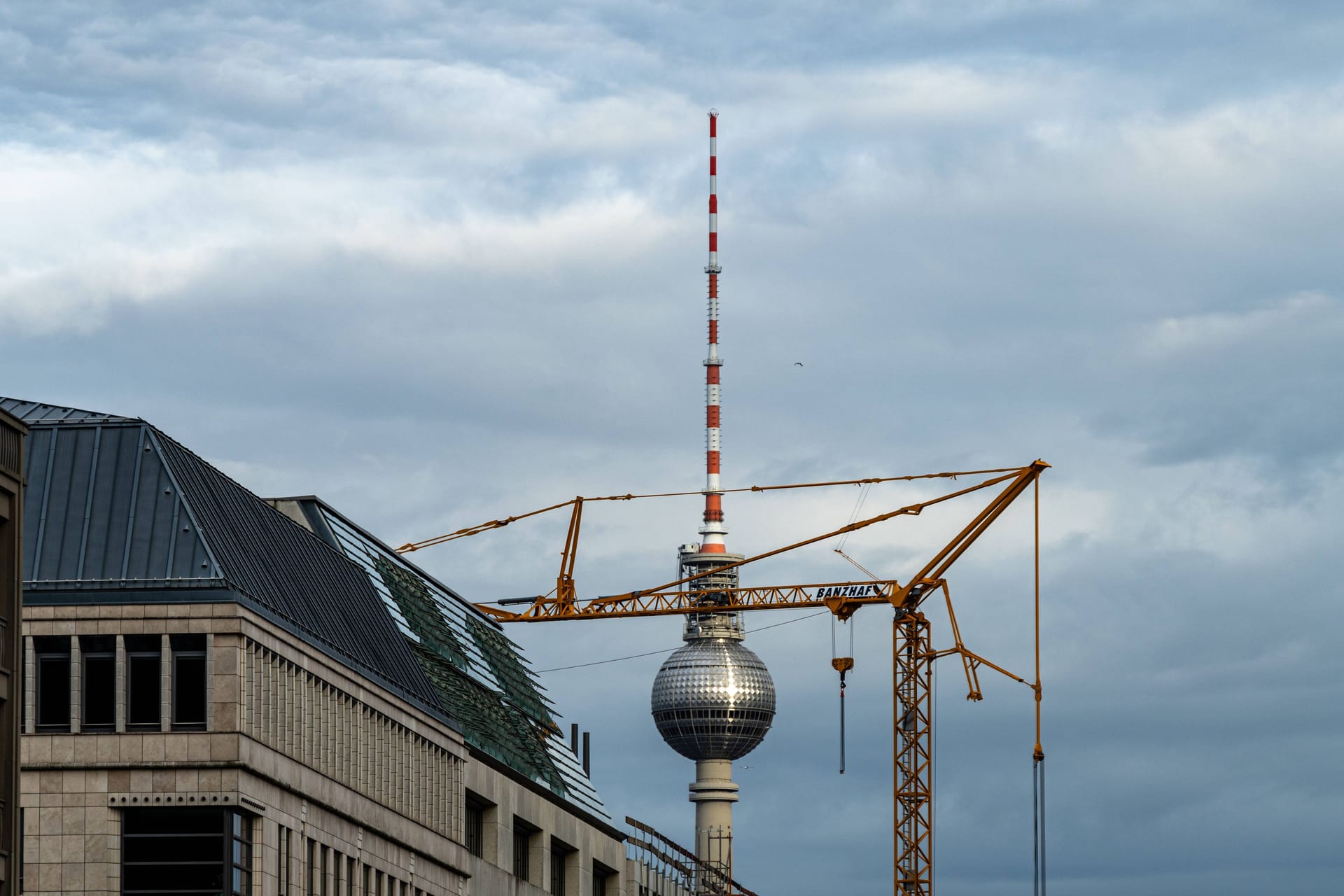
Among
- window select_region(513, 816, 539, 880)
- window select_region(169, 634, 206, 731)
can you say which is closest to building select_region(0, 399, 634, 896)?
window select_region(169, 634, 206, 731)

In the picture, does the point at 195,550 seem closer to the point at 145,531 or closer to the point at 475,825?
the point at 145,531

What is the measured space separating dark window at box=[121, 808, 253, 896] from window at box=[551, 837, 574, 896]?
3416 centimetres

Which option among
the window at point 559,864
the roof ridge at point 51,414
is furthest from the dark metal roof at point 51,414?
the window at point 559,864

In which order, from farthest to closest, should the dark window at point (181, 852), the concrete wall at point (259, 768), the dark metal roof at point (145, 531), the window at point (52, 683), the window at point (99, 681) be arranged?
the dark metal roof at point (145, 531) → the window at point (99, 681) → the window at point (52, 683) → the dark window at point (181, 852) → the concrete wall at point (259, 768)

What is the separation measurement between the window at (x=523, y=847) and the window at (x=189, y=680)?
1135 inches

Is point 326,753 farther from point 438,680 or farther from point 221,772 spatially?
point 438,680

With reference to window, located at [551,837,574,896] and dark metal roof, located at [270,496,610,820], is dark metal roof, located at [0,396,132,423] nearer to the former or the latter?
dark metal roof, located at [270,496,610,820]

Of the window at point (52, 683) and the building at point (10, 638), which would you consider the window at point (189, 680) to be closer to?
the window at point (52, 683)

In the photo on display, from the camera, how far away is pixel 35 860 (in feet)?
229

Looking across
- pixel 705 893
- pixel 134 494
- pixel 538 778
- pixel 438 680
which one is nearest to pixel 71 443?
pixel 134 494

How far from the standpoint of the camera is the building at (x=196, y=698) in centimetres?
7062

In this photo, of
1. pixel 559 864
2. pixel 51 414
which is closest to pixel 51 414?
pixel 51 414

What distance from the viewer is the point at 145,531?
74.1 metres

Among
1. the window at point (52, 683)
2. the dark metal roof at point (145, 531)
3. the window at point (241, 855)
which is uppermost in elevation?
the dark metal roof at point (145, 531)
